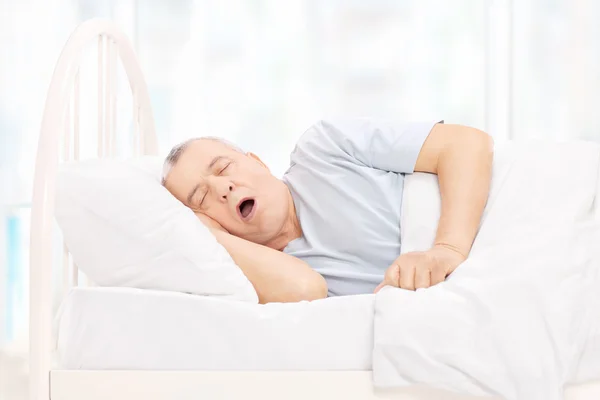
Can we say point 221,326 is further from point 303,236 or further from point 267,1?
point 267,1

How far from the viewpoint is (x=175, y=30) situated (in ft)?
7.38

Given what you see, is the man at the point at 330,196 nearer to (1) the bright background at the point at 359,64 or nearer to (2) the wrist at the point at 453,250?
(2) the wrist at the point at 453,250

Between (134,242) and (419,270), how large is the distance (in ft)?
1.44

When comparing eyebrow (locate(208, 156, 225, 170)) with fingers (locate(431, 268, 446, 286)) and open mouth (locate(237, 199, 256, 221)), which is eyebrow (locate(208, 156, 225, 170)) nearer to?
open mouth (locate(237, 199, 256, 221))

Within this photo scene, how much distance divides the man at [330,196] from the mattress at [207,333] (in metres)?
0.19

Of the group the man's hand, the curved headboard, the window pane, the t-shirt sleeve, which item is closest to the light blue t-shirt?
the t-shirt sleeve

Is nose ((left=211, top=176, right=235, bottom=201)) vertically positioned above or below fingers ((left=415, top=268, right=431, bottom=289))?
above

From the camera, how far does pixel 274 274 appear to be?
3.73 ft

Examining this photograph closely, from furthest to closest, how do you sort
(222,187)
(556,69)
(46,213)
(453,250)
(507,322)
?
(556,69) → (222,187) → (453,250) → (46,213) → (507,322)

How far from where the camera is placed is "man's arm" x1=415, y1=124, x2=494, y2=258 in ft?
3.64

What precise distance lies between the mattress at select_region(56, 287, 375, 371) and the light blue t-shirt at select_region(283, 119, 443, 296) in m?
0.30

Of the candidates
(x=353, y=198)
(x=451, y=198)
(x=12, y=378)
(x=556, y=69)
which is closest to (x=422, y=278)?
(x=451, y=198)

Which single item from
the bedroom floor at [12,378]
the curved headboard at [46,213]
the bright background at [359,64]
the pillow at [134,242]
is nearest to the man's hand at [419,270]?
the pillow at [134,242]

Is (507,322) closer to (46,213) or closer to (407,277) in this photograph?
(407,277)
